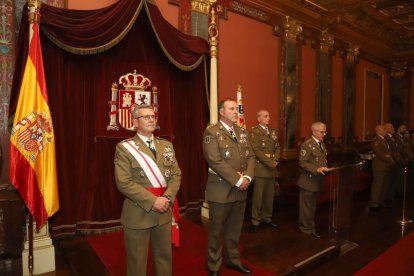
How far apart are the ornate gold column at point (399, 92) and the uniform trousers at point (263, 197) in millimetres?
8169

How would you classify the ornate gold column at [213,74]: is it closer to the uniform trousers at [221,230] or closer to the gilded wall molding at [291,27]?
the uniform trousers at [221,230]

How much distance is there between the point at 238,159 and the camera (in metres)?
2.81

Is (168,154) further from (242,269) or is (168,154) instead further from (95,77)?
(95,77)

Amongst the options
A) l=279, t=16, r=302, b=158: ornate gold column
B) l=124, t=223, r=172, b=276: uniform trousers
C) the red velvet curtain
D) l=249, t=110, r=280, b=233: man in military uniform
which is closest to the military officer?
l=279, t=16, r=302, b=158: ornate gold column

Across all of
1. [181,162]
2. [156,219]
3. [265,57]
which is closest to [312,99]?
[265,57]

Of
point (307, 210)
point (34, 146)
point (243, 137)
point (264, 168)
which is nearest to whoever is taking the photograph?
point (34, 146)

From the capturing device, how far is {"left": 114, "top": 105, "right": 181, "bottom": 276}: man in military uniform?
220cm

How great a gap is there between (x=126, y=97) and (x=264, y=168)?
201 centimetres

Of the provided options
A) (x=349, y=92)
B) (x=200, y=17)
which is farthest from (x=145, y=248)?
(x=349, y=92)

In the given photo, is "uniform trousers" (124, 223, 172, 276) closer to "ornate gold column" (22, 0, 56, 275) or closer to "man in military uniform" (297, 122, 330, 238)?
"ornate gold column" (22, 0, 56, 275)

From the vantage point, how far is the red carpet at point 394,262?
312cm

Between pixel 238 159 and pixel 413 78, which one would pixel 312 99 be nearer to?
pixel 238 159

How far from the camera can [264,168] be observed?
13.9 feet

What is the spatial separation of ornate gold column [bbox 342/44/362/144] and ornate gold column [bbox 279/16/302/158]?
2.55 m
